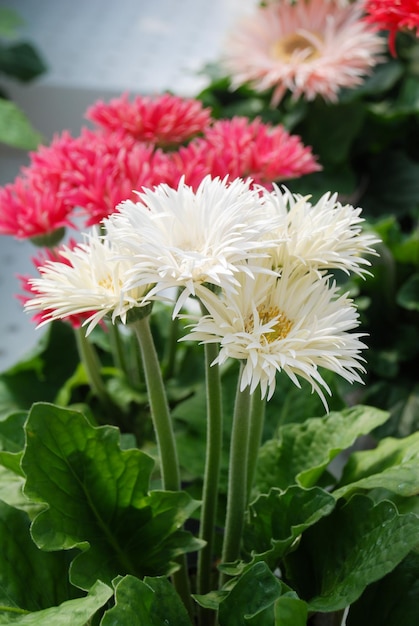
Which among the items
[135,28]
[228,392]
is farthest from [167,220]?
[135,28]

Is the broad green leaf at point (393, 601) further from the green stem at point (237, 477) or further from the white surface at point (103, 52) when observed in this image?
the white surface at point (103, 52)

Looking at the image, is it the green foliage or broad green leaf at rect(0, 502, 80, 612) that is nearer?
broad green leaf at rect(0, 502, 80, 612)

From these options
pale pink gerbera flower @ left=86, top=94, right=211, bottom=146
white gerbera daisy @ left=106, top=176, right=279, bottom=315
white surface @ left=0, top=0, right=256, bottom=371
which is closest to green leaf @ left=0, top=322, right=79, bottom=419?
pale pink gerbera flower @ left=86, top=94, right=211, bottom=146

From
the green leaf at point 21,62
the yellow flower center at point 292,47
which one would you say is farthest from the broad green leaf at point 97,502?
the green leaf at point 21,62

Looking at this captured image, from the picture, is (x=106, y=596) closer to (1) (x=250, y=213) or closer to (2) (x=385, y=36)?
(1) (x=250, y=213)

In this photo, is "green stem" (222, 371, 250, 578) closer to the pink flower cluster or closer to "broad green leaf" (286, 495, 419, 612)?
"broad green leaf" (286, 495, 419, 612)

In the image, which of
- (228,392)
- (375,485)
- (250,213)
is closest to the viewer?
(250,213)

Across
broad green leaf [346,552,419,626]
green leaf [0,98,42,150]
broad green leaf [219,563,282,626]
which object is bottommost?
broad green leaf [346,552,419,626]

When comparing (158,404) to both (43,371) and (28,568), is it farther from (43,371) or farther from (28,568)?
(43,371)
